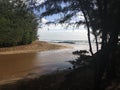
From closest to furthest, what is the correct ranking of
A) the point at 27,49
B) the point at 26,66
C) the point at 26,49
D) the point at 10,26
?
the point at 26,66
the point at 10,26
the point at 26,49
the point at 27,49

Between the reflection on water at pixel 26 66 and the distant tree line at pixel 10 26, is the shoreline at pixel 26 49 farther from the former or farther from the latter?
the reflection on water at pixel 26 66

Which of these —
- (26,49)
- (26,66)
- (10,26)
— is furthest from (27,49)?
(26,66)

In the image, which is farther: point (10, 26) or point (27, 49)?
point (27, 49)

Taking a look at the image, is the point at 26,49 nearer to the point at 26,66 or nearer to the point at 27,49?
the point at 27,49

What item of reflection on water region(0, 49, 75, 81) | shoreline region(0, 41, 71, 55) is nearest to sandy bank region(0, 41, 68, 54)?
shoreline region(0, 41, 71, 55)

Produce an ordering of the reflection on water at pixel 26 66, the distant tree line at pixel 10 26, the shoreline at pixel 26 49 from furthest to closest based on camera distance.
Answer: the shoreline at pixel 26 49
the distant tree line at pixel 10 26
the reflection on water at pixel 26 66

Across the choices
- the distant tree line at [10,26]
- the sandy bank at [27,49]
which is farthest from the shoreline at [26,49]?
the distant tree line at [10,26]

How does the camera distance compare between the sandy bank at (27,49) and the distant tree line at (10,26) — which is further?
the sandy bank at (27,49)

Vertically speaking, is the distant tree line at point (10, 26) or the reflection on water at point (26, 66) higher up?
the distant tree line at point (10, 26)

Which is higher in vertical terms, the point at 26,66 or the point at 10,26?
the point at 10,26

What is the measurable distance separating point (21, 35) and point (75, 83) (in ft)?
99.6

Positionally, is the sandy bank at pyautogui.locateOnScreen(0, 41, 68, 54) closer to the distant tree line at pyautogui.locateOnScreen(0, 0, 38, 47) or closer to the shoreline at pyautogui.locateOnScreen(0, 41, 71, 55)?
the shoreline at pyautogui.locateOnScreen(0, 41, 71, 55)

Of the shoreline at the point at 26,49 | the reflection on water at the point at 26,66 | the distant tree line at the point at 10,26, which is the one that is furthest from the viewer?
the shoreline at the point at 26,49

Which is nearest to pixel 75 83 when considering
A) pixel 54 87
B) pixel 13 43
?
pixel 54 87
